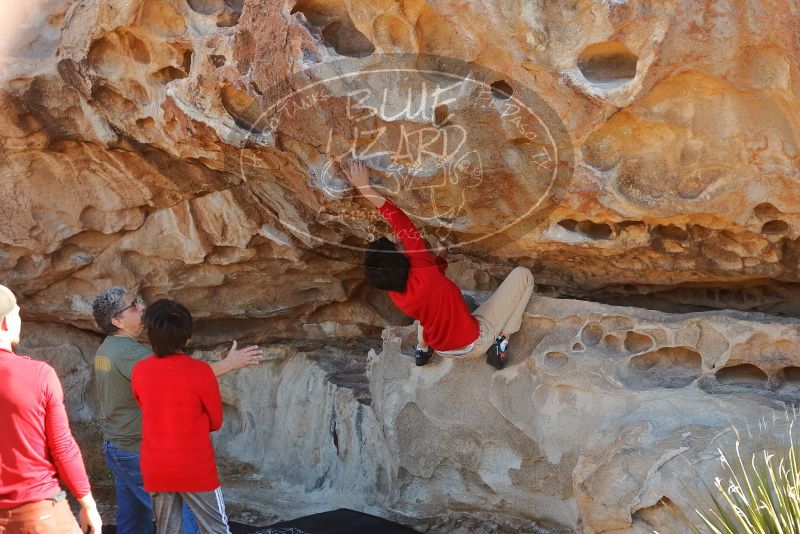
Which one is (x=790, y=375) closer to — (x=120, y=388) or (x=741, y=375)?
(x=741, y=375)

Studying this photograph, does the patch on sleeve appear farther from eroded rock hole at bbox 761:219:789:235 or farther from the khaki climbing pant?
eroded rock hole at bbox 761:219:789:235

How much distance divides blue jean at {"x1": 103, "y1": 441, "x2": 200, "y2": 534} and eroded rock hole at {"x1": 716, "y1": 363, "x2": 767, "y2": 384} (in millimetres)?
2286

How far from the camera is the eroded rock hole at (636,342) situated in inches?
143

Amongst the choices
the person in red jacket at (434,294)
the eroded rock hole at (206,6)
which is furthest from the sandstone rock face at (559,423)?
the eroded rock hole at (206,6)

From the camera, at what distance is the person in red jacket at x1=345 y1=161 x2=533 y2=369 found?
3.67 metres

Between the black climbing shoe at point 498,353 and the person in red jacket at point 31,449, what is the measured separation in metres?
1.85

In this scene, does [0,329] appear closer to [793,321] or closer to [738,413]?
[738,413]

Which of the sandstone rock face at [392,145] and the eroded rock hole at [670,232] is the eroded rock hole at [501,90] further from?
the eroded rock hole at [670,232]

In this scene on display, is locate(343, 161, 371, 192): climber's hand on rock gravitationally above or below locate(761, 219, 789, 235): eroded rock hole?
above

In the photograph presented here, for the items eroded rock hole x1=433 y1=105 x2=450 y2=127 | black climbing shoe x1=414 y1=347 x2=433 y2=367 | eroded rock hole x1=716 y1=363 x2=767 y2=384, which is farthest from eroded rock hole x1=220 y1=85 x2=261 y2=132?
eroded rock hole x1=716 y1=363 x2=767 y2=384

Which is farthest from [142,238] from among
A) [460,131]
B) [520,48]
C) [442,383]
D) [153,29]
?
[520,48]

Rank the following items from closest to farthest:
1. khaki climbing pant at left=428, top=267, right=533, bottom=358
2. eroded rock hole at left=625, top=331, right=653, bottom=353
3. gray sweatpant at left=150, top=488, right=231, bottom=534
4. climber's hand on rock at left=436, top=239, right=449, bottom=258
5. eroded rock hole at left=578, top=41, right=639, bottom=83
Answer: eroded rock hole at left=578, top=41, right=639, bottom=83
gray sweatpant at left=150, top=488, right=231, bottom=534
eroded rock hole at left=625, top=331, right=653, bottom=353
khaki climbing pant at left=428, top=267, right=533, bottom=358
climber's hand on rock at left=436, top=239, right=449, bottom=258

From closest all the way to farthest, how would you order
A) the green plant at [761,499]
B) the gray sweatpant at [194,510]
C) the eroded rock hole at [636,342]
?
the green plant at [761,499]
the gray sweatpant at [194,510]
the eroded rock hole at [636,342]

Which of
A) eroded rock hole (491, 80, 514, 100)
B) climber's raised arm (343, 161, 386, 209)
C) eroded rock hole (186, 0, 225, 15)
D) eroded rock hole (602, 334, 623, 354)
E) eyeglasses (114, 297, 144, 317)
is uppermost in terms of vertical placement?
eroded rock hole (186, 0, 225, 15)
